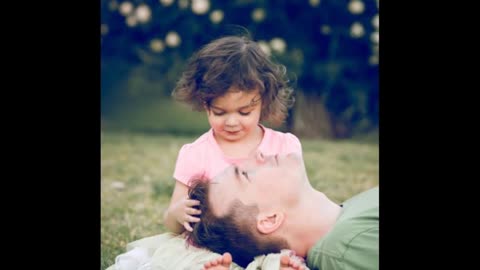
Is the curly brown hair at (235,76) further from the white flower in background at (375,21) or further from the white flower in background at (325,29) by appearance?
the white flower in background at (375,21)

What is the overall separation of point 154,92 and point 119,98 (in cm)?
14

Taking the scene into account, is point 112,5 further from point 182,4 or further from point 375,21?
point 375,21

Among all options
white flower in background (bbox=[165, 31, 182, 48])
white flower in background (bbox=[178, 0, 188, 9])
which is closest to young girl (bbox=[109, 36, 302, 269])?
white flower in background (bbox=[165, 31, 182, 48])

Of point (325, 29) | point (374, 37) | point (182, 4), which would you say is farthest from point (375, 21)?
point (182, 4)

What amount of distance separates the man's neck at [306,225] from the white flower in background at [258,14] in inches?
27.4

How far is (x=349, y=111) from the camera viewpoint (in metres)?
2.74

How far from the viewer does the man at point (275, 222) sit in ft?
7.41

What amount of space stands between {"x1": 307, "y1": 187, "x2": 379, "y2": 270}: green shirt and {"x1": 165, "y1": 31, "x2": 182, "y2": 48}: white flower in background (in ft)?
2.96

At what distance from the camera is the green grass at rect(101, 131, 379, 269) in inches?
104

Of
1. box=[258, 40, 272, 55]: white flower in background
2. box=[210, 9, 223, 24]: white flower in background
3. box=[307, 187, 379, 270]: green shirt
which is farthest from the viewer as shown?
box=[210, 9, 223, 24]: white flower in background

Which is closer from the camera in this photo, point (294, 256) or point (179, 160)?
point (294, 256)

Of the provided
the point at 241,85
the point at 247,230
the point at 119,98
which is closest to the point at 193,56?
the point at 241,85

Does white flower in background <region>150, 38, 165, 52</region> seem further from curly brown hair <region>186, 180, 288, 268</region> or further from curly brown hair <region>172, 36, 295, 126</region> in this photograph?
curly brown hair <region>186, 180, 288, 268</region>
